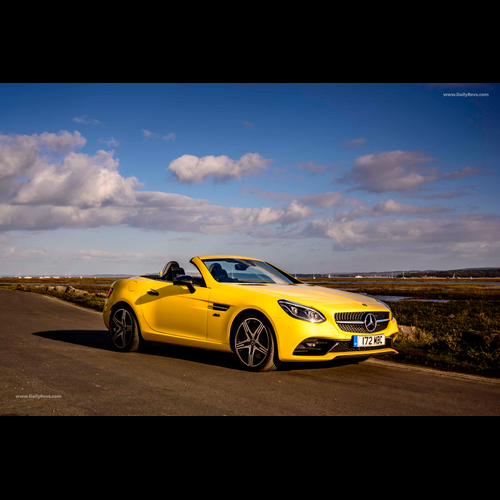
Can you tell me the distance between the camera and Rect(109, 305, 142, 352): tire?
8406 mm

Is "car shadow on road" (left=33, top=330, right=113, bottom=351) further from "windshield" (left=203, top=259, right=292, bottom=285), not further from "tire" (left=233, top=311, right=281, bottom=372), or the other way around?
"tire" (left=233, top=311, right=281, bottom=372)

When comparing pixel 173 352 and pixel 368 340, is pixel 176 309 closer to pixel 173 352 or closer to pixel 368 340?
pixel 173 352

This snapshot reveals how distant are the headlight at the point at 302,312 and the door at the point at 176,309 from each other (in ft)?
4.65

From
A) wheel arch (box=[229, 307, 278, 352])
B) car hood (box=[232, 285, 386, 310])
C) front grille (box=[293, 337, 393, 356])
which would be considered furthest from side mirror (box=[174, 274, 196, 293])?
front grille (box=[293, 337, 393, 356])

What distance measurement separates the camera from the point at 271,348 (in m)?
6.55

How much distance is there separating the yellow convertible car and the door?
1cm

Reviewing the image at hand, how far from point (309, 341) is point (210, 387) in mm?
1426

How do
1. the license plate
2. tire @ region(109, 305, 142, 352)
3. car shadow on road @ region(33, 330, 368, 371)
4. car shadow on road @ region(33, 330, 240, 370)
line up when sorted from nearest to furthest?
the license plate
car shadow on road @ region(33, 330, 368, 371)
car shadow on road @ region(33, 330, 240, 370)
tire @ region(109, 305, 142, 352)

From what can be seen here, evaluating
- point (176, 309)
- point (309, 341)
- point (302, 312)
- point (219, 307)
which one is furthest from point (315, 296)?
point (176, 309)

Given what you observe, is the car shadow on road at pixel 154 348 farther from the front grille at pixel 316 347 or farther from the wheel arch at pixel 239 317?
the front grille at pixel 316 347

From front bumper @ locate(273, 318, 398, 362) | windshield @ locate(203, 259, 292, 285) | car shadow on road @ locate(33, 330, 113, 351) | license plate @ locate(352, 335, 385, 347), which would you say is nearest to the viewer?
front bumper @ locate(273, 318, 398, 362)
